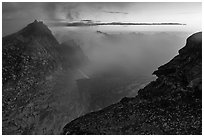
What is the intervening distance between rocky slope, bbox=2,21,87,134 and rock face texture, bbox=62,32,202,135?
11722 millimetres

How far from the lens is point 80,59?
77375mm

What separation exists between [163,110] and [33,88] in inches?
782

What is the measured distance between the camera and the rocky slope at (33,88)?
38062mm

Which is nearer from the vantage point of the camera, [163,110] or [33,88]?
[163,110]

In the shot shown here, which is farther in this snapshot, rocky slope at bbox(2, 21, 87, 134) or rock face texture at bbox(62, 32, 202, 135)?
rocky slope at bbox(2, 21, 87, 134)

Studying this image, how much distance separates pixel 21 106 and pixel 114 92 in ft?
94.6

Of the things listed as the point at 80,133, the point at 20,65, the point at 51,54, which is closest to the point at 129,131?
the point at 80,133

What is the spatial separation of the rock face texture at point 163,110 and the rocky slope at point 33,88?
11722 millimetres

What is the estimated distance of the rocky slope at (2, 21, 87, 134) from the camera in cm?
3806

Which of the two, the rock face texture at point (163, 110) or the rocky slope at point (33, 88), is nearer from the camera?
the rock face texture at point (163, 110)

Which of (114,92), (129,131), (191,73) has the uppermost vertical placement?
(191,73)

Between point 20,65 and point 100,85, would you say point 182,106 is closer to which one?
point 20,65

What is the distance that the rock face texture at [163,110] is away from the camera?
26.0 m

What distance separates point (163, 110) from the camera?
2839 cm
